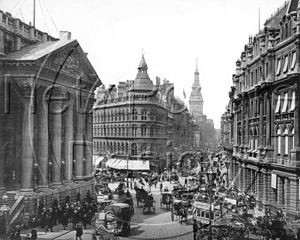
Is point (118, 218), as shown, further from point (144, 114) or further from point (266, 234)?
point (144, 114)

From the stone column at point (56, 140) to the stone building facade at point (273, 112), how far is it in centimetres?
2079

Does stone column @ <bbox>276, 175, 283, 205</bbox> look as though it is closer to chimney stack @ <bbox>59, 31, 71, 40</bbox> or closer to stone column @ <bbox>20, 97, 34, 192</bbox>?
stone column @ <bbox>20, 97, 34, 192</bbox>

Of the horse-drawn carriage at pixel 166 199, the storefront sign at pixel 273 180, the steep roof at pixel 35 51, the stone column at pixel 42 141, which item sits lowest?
the horse-drawn carriage at pixel 166 199

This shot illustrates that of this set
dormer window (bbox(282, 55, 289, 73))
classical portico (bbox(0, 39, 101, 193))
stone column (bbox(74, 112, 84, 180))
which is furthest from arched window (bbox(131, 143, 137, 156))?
dormer window (bbox(282, 55, 289, 73))

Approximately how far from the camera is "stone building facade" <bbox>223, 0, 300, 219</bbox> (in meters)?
34.1

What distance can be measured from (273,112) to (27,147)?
78.8 ft

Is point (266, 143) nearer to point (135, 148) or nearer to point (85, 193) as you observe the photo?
point (85, 193)

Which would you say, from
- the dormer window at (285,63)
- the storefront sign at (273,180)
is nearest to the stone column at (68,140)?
the storefront sign at (273,180)

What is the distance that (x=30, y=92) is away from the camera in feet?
113

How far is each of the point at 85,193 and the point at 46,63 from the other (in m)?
16.5

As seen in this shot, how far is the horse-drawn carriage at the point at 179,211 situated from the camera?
111ft

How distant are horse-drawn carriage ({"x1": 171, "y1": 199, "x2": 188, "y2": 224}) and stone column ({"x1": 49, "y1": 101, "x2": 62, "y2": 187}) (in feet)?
40.0

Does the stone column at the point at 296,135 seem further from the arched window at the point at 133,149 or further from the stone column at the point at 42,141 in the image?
the arched window at the point at 133,149

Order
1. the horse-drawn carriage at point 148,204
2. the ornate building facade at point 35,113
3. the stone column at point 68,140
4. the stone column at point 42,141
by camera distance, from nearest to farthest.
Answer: the ornate building facade at point 35,113, the stone column at point 42,141, the horse-drawn carriage at point 148,204, the stone column at point 68,140
